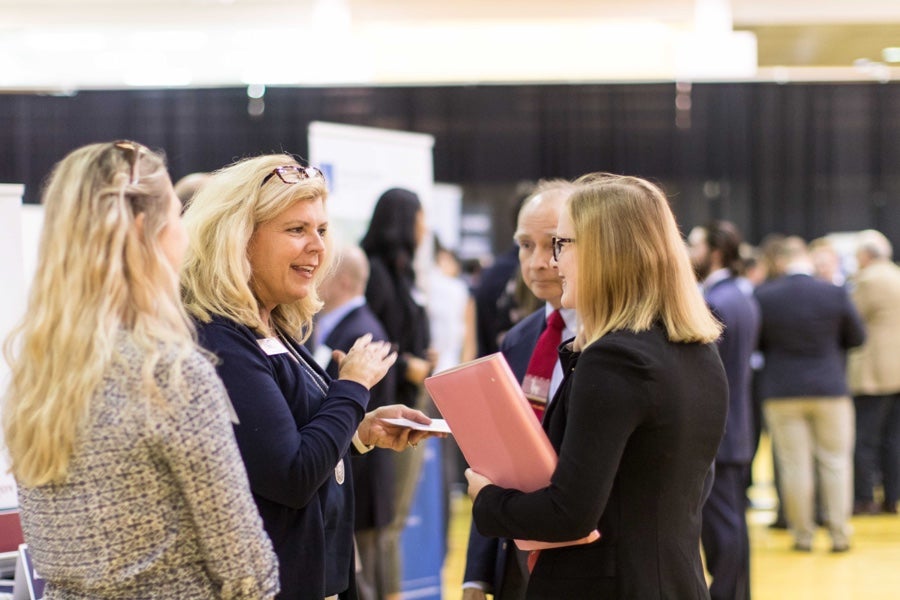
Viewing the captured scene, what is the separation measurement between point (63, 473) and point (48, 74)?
845 centimetres

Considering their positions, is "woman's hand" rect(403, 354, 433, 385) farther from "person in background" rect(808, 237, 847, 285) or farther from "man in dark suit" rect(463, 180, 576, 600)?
"person in background" rect(808, 237, 847, 285)

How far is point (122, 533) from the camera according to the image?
4.54 ft

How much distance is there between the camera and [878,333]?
679cm

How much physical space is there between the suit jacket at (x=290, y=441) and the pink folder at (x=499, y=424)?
0.18m

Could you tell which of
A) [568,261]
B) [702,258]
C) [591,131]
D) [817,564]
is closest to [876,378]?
[817,564]

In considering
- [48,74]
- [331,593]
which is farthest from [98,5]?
[331,593]

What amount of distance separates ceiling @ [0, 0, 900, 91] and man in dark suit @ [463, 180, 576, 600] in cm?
635

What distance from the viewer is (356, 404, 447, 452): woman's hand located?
6.95 ft

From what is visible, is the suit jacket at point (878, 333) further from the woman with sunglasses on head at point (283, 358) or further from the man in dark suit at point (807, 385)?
the woman with sunglasses on head at point (283, 358)

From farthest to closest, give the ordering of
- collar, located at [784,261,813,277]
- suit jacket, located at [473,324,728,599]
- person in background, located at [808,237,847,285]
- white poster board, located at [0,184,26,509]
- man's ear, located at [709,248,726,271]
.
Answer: person in background, located at [808,237,847,285] → collar, located at [784,261,813,277] → man's ear, located at [709,248,726,271] → white poster board, located at [0,184,26,509] → suit jacket, located at [473,324,728,599]

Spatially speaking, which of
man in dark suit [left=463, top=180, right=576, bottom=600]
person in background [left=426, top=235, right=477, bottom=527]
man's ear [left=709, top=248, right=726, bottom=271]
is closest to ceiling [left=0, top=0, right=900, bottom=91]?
person in background [left=426, top=235, right=477, bottom=527]

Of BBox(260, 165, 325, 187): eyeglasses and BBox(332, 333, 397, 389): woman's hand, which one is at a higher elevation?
BBox(260, 165, 325, 187): eyeglasses

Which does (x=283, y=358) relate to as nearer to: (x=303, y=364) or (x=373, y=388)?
(x=303, y=364)

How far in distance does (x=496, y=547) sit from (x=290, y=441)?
74cm
